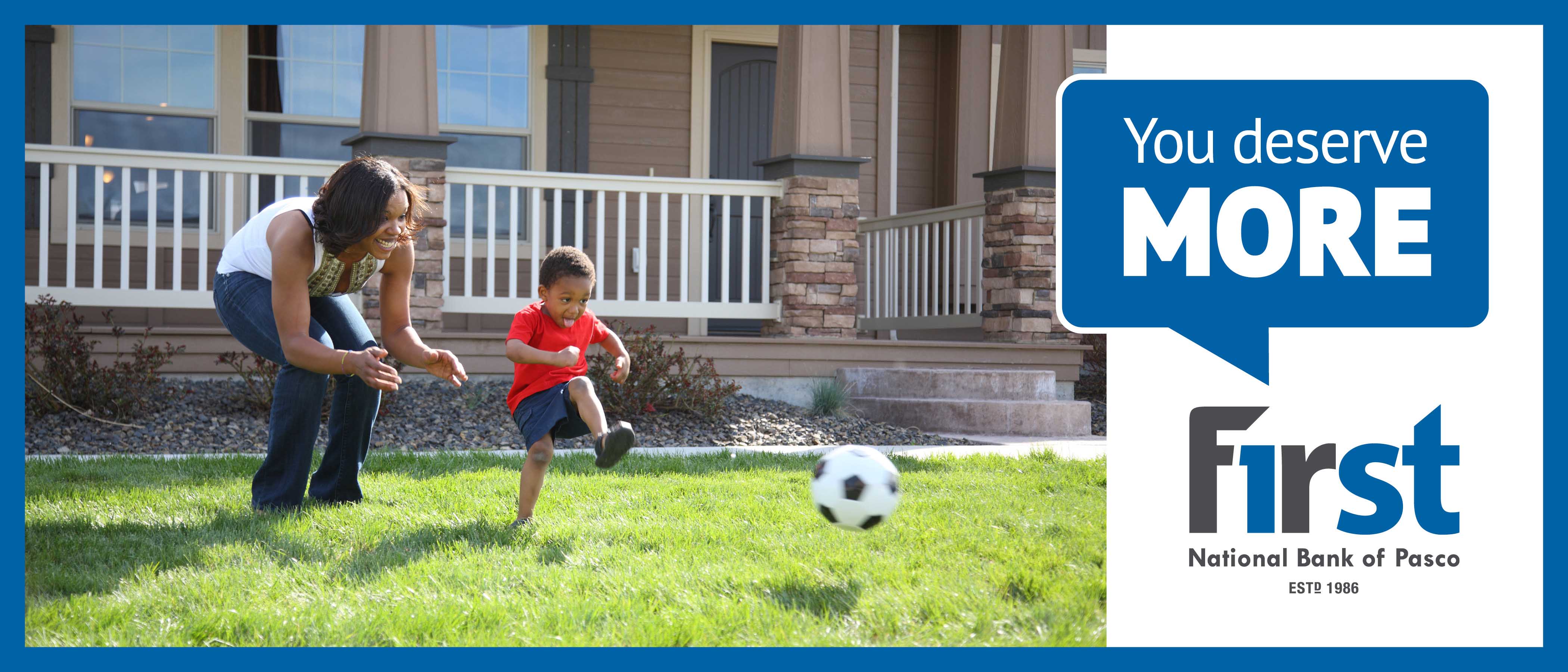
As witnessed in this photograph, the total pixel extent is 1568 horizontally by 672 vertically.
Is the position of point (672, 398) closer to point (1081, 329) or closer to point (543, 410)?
point (543, 410)

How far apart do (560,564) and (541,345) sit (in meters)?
1.02

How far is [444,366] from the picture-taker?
3.58 metres

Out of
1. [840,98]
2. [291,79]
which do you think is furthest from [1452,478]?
[291,79]

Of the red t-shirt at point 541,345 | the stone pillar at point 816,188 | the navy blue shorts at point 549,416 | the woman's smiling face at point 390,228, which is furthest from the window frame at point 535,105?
the woman's smiling face at point 390,228

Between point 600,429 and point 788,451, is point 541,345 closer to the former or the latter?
point 600,429

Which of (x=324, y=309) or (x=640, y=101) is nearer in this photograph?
(x=324, y=309)

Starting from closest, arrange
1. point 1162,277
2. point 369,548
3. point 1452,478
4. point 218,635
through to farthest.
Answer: point 218,635 < point 1452,478 < point 1162,277 < point 369,548

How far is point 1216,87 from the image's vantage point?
3094 mm

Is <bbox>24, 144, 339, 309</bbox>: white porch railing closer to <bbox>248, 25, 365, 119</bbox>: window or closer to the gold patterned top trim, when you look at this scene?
<bbox>248, 25, 365, 119</bbox>: window

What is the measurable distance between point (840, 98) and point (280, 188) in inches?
135

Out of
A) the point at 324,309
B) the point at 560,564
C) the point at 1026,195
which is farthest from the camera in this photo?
the point at 1026,195

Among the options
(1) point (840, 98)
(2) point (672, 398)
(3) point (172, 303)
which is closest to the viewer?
(2) point (672, 398)

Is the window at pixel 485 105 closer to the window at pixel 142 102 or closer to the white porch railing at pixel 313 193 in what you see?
the white porch railing at pixel 313 193

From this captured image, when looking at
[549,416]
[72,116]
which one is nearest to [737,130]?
[72,116]
